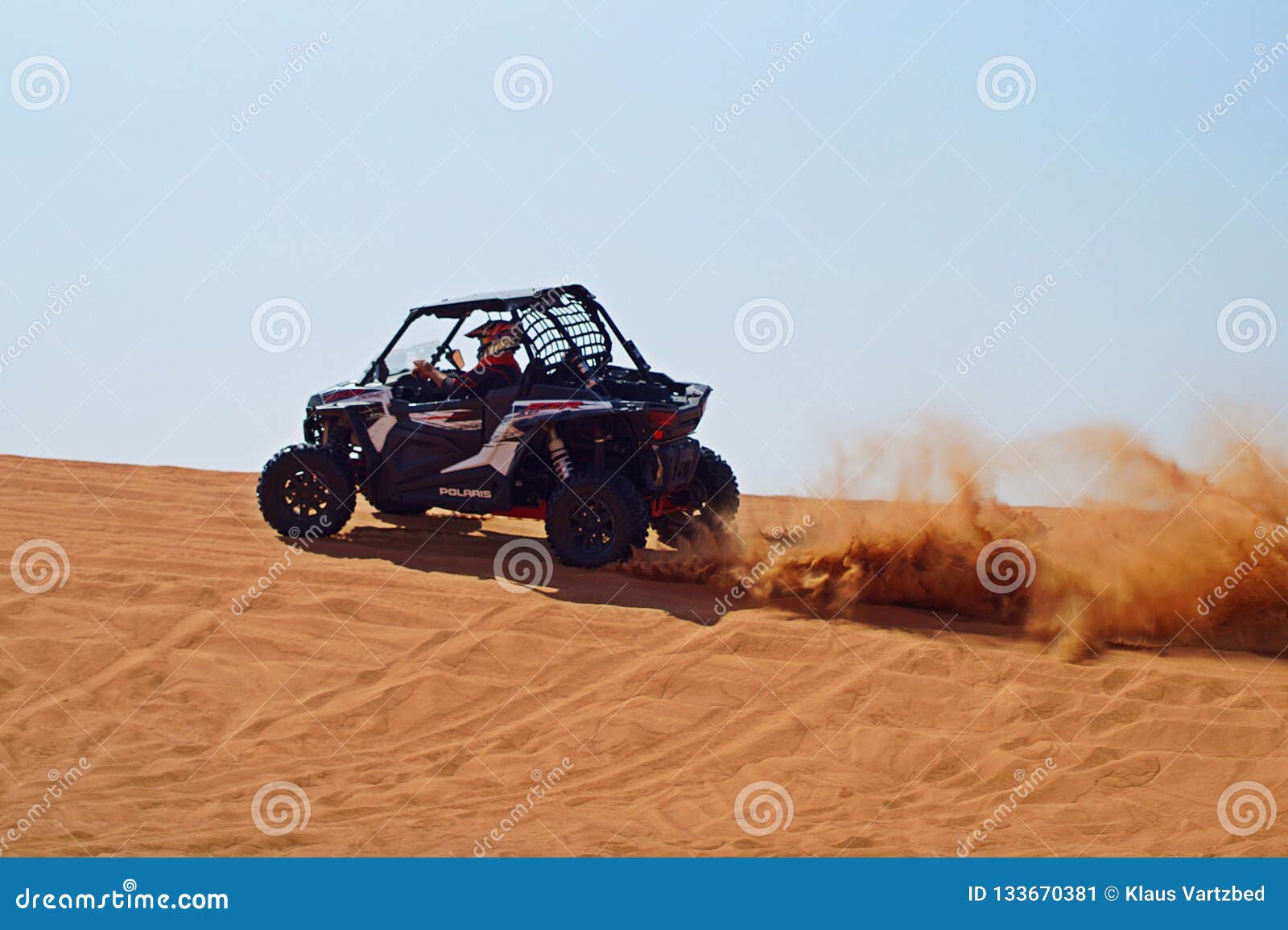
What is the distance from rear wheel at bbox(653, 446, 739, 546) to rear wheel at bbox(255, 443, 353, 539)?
9.82 feet

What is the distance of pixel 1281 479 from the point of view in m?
9.61

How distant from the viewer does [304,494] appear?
12.3m

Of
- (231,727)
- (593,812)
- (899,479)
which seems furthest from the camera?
(899,479)

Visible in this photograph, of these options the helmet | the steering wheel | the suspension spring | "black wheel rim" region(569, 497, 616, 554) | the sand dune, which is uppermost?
the helmet

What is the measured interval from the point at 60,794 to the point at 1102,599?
695 cm

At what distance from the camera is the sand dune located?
6473mm

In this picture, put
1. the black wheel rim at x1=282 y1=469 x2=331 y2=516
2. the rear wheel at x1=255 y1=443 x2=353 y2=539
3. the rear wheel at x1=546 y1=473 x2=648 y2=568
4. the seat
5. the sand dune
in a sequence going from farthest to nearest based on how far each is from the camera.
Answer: the black wheel rim at x1=282 y1=469 x2=331 y2=516 < the rear wheel at x1=255 y1=443 x2=353 y2=539 < the seat < the rear wheel at x1=546 y1=473 x2=648 y2=568 < the sand dune

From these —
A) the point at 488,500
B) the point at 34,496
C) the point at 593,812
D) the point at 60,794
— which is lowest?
the point at 593,812

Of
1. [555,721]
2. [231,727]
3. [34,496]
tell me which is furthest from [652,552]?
[34,496]

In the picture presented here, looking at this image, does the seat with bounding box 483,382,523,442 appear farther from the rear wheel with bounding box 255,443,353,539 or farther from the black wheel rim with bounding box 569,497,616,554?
the rear wheel with bounding box 255,443,353,539

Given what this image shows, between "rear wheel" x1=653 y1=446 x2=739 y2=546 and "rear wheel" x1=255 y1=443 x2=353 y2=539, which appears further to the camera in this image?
"rear wheel" x1=653 y1=446 x2=739 y2=546

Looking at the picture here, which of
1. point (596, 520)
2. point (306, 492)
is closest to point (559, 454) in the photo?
point (596, 520)

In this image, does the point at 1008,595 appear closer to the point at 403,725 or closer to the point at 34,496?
the point at 403,725

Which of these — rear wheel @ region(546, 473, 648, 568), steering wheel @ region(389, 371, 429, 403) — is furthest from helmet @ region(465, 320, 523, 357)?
rear wheel @ region(546, 473, 648, 568)
